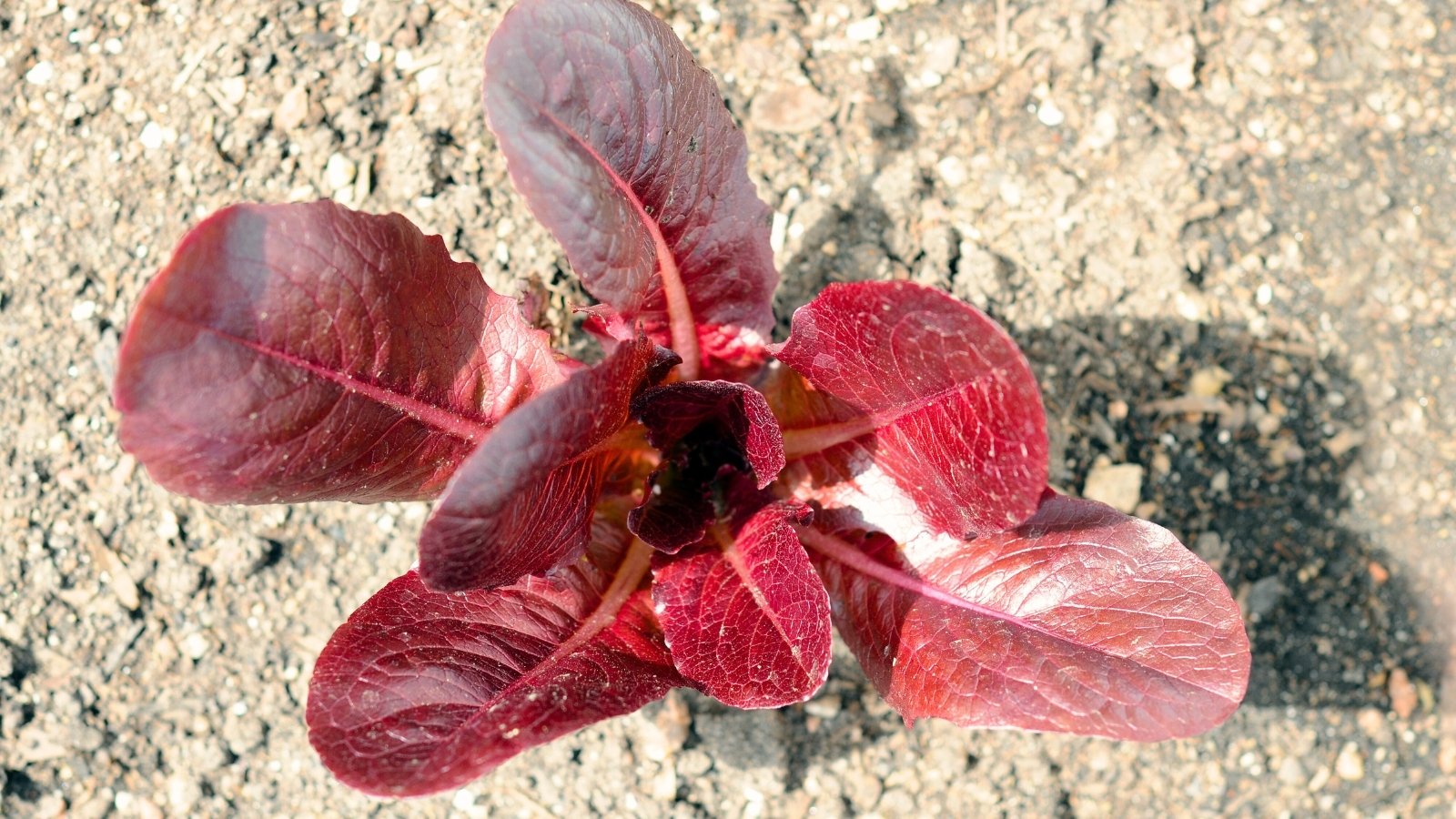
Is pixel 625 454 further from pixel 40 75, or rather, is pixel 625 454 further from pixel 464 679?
pixel 40 75

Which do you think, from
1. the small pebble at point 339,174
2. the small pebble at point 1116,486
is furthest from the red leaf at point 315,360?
the small pebble at point 1116,486

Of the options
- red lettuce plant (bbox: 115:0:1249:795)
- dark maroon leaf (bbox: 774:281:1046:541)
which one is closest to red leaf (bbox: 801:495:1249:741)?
red lettuce plant (bbox: 115:0:1249:795)

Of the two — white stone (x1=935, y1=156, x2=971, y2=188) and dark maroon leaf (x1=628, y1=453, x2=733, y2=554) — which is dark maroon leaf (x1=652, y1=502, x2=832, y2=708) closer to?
dark maroon leaf (x1=628, y1=453, x2=733, y2=554)

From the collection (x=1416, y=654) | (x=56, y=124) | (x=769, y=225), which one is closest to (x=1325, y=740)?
(x=1416, y=654)

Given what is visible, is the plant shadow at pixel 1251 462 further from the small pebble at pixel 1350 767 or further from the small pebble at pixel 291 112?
the small pebble at pixel 291 112

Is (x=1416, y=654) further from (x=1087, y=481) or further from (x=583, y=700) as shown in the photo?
(x=583, y=700)

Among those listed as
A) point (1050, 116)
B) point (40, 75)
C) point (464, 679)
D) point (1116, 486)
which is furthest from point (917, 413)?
point (40, 75)
